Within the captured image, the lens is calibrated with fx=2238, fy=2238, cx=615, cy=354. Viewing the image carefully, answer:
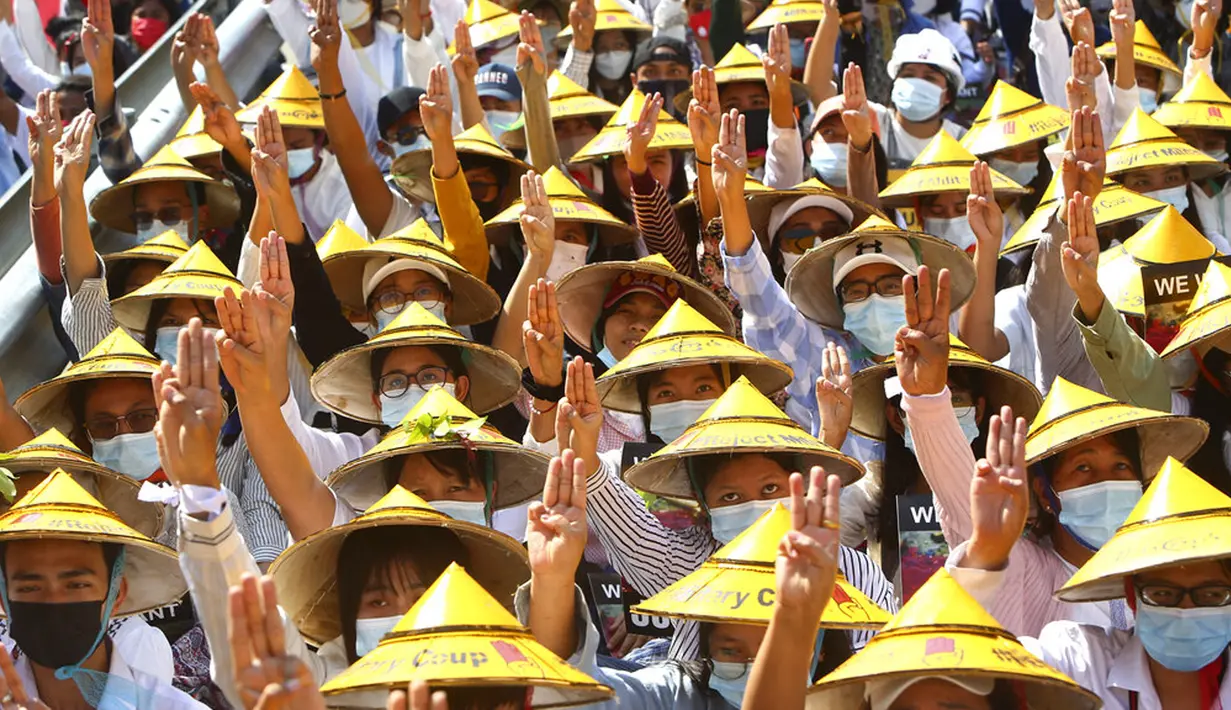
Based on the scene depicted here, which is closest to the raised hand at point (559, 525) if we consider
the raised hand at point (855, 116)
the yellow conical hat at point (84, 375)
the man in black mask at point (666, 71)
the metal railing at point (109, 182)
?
the yellow conical hat at point (84, 375)

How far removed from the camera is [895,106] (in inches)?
395

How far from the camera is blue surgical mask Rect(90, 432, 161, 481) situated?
695 cm

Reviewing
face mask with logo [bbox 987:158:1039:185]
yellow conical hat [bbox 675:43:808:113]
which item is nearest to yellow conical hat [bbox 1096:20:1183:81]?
face mask with logo [bbox 987:158:1039:185]

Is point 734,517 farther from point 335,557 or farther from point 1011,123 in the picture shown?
point 1011,123

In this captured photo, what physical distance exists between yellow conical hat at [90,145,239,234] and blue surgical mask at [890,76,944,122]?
9.87 feet

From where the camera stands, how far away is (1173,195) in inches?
350

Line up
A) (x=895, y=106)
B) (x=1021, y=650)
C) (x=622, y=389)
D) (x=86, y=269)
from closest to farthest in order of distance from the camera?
(x=1021, y=650)
(x=622, y=389)
(x=86, y=269)
(x=895, y=106)

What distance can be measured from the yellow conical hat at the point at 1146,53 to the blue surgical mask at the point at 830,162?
1880 mm

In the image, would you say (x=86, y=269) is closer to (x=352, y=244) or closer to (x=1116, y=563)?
(x=352, y=244)

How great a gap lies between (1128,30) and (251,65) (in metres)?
4.34

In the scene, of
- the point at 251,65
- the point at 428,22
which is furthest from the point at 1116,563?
the point at 251,65

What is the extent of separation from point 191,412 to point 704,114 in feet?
11.5

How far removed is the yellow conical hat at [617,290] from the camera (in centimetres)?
766

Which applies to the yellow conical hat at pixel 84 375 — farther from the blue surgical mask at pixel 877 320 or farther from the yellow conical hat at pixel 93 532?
the blue surgical mask at pixel 877 320
